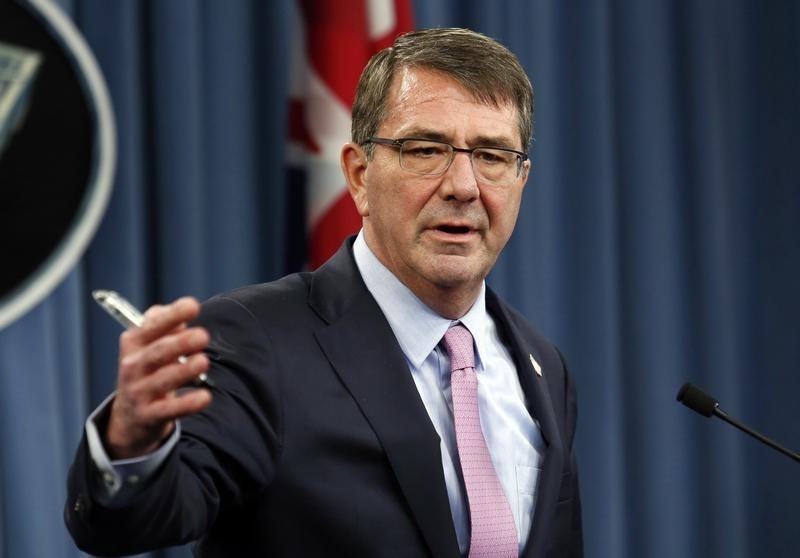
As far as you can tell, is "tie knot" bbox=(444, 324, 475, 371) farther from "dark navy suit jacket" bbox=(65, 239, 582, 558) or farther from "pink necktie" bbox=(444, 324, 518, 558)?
"dark navy suit jacket" bbox=(65, 239, 582, 558)

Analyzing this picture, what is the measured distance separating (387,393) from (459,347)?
207 millimetres

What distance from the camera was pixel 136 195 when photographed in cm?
269

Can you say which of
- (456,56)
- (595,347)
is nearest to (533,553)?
(456,56)

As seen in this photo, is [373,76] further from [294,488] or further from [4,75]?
[4,75]

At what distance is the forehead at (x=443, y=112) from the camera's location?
1746 millimetres

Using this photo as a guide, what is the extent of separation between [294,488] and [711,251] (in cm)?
247

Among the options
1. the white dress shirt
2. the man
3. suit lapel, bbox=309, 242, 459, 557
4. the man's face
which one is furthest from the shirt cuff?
the man's face

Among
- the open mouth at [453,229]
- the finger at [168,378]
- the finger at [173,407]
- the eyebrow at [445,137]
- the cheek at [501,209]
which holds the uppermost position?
the eyebrow at [445,137]

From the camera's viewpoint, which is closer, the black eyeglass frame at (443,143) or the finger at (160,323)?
the finger at (160,323)

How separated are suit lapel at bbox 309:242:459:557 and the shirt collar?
0.04 m

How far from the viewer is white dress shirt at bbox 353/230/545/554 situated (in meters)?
1.68

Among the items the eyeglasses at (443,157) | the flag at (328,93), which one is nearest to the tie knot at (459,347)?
the eyeglasses at (443,157)

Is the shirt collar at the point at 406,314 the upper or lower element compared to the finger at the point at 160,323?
lower

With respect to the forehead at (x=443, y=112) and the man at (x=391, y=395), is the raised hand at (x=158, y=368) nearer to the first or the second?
the man at (x=391, y=395)
